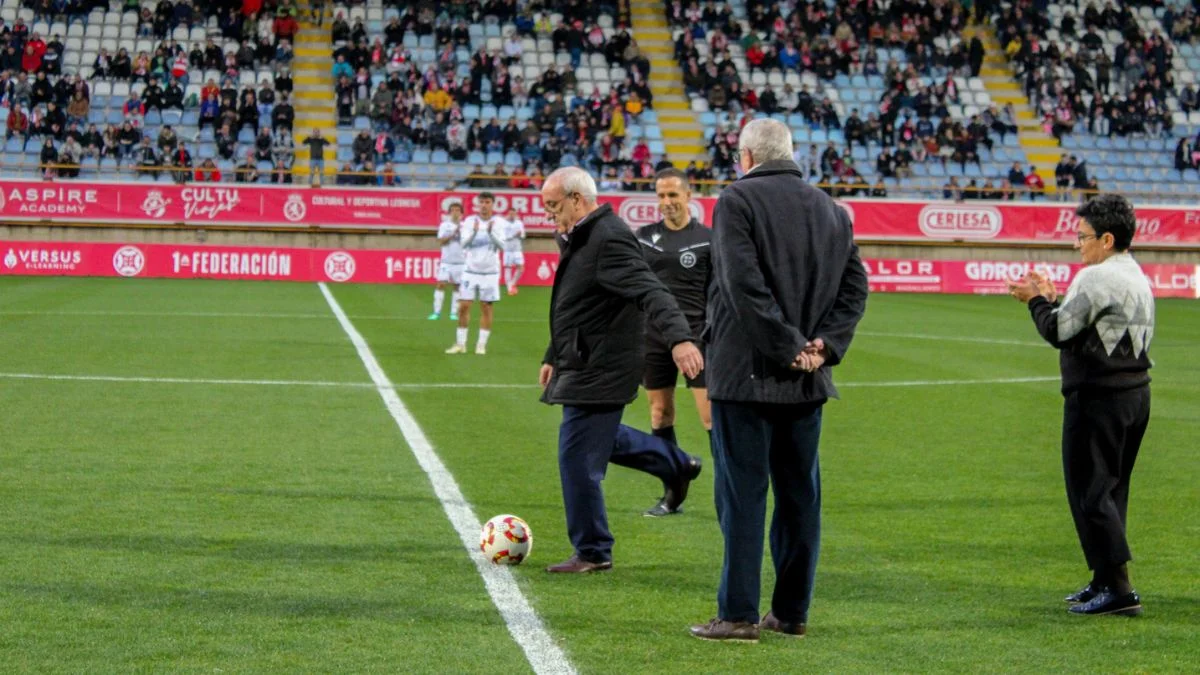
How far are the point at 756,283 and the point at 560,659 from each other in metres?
1.63

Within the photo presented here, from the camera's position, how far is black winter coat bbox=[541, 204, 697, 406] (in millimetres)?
7543

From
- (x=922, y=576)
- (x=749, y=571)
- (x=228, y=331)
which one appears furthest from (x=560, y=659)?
(x=228, y=331)

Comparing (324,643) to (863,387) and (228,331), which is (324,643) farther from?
(228,331)

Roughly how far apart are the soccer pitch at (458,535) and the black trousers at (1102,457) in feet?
1.09

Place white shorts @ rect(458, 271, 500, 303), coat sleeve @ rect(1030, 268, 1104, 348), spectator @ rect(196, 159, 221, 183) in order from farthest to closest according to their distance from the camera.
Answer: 1. spectator @ rect(196, 159, 221, 183)
2. white shorts @ rect(458, 271, 500, 303)
3. coat sleeve @ rect(1030, 268, 1104, 348)

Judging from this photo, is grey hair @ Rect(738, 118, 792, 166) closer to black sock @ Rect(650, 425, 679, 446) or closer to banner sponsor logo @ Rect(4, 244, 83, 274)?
black sock @ Rect(650, 425, 679, 446)

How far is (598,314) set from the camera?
7.72m

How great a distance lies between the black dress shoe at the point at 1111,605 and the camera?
7.03m

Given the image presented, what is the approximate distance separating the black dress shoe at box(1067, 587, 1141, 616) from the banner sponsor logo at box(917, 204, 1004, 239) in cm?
3405

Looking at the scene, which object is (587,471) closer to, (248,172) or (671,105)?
(248,172)

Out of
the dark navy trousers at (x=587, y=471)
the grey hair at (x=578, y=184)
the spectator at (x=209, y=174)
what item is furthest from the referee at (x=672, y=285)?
the spectator at (x=209, y=174)

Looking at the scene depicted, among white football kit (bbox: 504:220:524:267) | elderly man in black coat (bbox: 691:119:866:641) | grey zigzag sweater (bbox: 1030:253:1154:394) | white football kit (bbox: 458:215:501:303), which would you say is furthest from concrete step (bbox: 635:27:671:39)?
elderly man in black coat (bbox: 691:119:866:641)

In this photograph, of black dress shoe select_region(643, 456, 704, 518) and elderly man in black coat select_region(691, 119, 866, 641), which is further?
black dress shoe select_region(643, 456, 704, 518)

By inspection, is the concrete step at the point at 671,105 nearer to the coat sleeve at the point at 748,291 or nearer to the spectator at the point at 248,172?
the spectator at the point at 248,172
